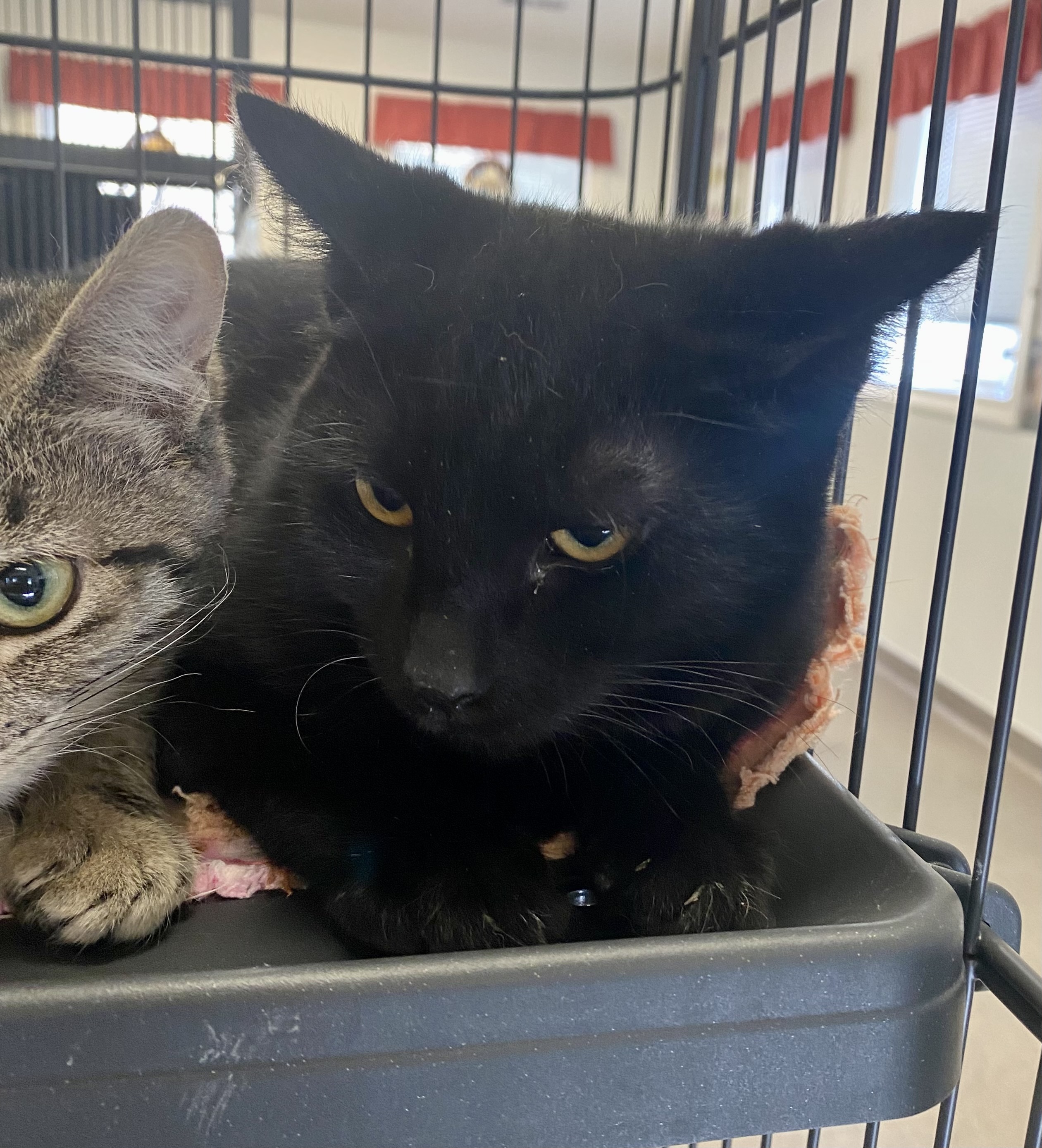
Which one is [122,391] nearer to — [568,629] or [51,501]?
[51,501]

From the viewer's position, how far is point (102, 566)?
0.60m

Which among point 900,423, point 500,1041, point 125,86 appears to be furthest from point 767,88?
point 125,86

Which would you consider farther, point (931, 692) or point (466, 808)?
point (931, 692)

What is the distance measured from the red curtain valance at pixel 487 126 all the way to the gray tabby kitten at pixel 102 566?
3.97m

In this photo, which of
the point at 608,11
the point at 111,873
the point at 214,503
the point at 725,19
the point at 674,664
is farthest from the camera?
the point at 608,11

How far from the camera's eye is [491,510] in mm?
531

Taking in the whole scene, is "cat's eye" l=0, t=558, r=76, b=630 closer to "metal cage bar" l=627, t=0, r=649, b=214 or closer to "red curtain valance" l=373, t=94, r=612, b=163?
"metal cage bar" l=627, t=0, r=649, b=214

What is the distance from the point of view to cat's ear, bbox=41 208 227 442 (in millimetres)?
551

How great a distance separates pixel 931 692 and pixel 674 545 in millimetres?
248

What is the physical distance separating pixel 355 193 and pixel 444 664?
0.32 meters

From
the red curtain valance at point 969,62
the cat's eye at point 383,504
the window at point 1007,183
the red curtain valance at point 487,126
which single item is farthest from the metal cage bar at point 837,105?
the red curtain valance at point 487,126

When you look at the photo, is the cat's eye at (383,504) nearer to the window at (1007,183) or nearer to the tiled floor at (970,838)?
the tiled floor at (970,838)

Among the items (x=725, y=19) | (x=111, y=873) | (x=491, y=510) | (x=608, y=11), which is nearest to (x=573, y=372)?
(x=491, y=510)

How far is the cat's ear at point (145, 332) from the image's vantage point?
55 centimetres
